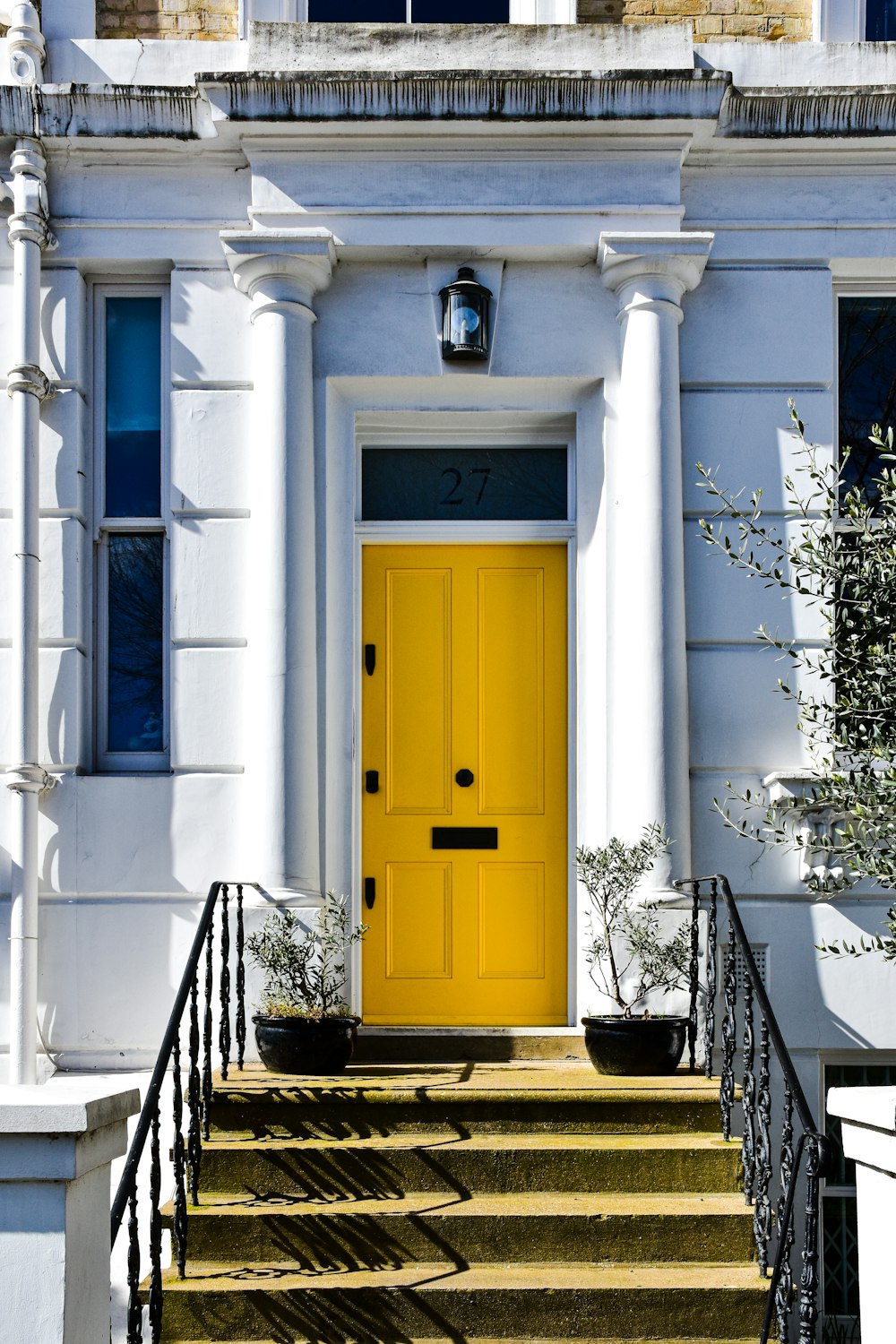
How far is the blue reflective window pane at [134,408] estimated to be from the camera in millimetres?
7781

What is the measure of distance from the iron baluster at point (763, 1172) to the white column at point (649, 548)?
1.38m

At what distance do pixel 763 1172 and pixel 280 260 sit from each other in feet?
14.5

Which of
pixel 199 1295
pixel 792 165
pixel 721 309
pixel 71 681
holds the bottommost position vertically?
pixel 199 1295

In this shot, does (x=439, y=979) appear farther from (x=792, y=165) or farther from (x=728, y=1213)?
(x=792, y=165)

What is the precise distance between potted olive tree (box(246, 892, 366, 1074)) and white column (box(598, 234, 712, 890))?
1394 millimetres

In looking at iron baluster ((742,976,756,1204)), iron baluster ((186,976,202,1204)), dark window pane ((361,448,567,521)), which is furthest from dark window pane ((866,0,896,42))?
iron baluster ((186,976,202,1204))

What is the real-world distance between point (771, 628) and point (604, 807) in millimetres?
1122

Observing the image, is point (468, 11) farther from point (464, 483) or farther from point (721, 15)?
point (464, 483)

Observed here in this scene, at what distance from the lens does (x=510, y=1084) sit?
6422 mm

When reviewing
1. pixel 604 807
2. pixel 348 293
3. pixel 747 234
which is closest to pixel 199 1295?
pixel 604 807

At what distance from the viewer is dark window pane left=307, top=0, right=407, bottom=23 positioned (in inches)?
314

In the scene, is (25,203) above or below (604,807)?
above

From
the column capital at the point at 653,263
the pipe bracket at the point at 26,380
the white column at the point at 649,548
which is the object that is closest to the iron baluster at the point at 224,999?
the white column at the point at 649,548

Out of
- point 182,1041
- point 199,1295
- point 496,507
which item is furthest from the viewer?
point 496,507
